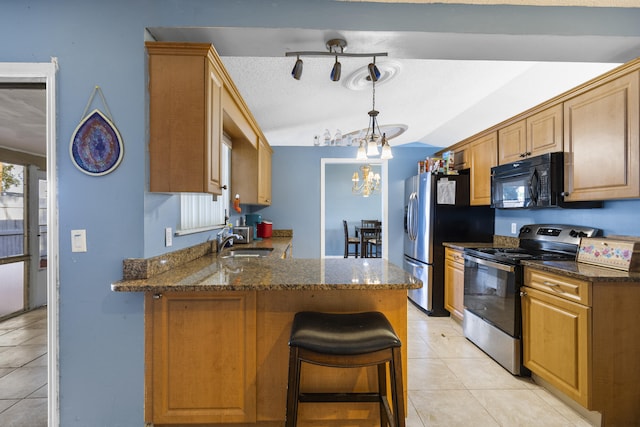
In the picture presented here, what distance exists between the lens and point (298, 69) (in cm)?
176

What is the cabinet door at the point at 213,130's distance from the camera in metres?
1.64

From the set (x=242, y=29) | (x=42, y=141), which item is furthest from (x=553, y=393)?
(x=42, y=141)

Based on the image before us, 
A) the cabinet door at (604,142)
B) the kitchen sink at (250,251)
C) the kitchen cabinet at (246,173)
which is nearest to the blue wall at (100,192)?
the kitchen sink at (250,251)

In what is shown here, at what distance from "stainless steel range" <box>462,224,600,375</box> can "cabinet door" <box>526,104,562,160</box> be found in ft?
2.30

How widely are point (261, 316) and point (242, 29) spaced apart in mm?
1548

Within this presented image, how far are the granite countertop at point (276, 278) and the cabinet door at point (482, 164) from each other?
210cm

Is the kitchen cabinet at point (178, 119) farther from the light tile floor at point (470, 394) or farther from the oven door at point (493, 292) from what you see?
the oven door at point (493, 292)

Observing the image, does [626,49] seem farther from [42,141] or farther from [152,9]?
[42,141]

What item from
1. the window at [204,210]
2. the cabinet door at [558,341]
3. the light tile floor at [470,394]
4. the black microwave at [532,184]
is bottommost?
the light tile floor at [470,394]

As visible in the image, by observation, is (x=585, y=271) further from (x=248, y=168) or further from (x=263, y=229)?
(x=263, y=229)

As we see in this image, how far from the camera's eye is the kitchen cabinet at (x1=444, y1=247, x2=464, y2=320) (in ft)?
10.9

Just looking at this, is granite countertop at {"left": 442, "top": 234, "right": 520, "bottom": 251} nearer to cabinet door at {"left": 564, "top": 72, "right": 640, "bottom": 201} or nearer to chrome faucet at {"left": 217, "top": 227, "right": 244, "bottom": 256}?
cabinet door at {"left": 564, "top": 72, "right": 640, "bottom": 201}

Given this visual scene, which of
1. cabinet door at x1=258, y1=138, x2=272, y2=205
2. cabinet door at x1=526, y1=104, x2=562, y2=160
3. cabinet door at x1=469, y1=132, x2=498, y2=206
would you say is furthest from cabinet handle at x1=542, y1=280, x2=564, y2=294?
cabinet door at x1=258, y1=138, x2=272, y2=205

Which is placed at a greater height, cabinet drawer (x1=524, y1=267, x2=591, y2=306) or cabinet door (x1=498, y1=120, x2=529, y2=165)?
cabinet door (x1=498, y1=120, x2=529, y2=165)
